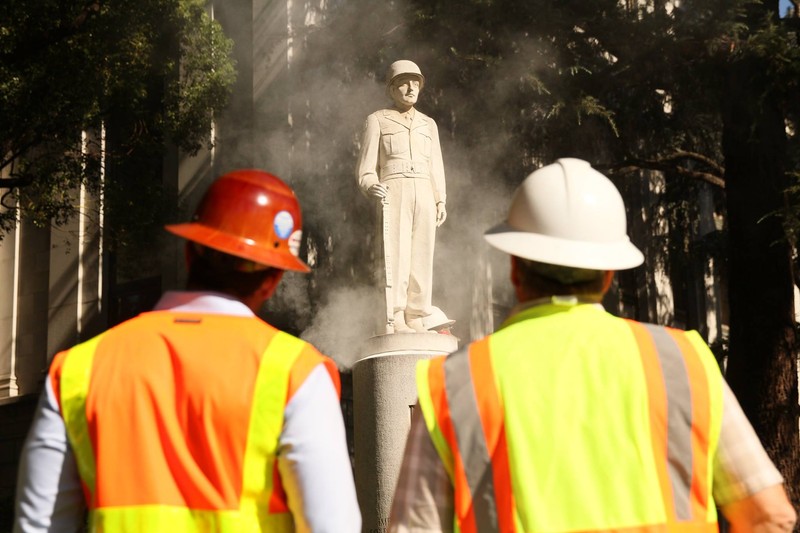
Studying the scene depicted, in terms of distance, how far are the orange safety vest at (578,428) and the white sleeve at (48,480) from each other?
79 centimetres

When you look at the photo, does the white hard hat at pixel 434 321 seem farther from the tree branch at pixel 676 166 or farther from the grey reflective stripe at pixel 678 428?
the grey reflective stripe at pixel 678 428

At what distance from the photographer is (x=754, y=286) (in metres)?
11.5

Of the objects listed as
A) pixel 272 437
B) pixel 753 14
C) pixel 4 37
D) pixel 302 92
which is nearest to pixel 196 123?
pixel 302 92

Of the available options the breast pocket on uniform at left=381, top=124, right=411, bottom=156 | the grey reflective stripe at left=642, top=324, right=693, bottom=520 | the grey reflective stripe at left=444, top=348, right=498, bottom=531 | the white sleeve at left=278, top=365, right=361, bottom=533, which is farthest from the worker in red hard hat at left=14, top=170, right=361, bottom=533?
the breast pocket on uniform at left=381, top=124, right=411, bottom=156

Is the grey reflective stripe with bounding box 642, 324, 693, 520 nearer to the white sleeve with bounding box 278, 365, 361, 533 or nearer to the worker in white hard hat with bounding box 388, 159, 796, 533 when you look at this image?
the worker in white hard hat with bounding box 388, 159, 796, 533

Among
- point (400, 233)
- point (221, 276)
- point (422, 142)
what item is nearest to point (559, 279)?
point (221, 276)

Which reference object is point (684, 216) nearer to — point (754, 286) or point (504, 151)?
point (504, 151)

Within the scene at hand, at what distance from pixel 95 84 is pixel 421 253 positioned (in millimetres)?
4149

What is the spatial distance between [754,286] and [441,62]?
4.63m

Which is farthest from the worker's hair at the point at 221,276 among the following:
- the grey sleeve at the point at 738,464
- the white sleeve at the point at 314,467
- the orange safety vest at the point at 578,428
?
the grey sleeve at the point at 738,464

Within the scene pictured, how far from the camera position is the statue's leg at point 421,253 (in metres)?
9.53

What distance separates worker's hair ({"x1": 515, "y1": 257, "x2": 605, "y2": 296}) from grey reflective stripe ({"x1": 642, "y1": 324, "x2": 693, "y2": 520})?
0.23m

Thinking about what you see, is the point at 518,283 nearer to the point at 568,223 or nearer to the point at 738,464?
the point at 568,223

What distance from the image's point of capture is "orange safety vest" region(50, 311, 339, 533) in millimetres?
2314
